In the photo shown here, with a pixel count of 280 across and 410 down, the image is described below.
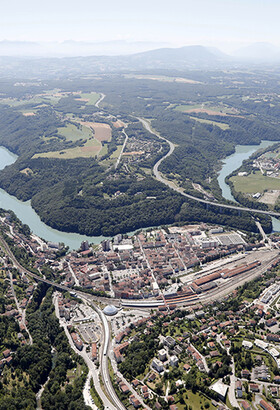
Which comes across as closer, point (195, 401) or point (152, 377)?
point (195, 401)

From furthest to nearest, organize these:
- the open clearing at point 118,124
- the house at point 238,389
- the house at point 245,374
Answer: the open clearing at point 118,124 < the house at point 245,374 < the house at point 238,389

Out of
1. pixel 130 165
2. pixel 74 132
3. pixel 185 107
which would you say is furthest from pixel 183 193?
pixel 185 107

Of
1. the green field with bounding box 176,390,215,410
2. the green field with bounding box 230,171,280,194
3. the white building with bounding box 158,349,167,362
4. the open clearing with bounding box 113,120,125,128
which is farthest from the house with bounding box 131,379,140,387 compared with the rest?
the open clearing with bounding box 113,120,125,128

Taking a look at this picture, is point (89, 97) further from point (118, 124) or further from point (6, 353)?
point (6, 353)

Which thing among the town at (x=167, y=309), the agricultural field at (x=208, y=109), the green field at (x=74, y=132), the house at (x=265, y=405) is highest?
the agricultural field at (x=208, y=109)

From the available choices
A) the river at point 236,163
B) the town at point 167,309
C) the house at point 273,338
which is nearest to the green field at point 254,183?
the river at point 236,163

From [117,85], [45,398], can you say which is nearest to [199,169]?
[45,398]

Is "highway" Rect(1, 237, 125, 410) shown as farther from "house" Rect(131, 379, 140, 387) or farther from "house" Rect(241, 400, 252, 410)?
"house" Rect(241, 400, 252, 410)

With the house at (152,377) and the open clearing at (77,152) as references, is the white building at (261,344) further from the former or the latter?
the open clearing at (77,152)

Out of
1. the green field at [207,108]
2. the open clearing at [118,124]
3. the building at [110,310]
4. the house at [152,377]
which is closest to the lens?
the house at [152,377]
